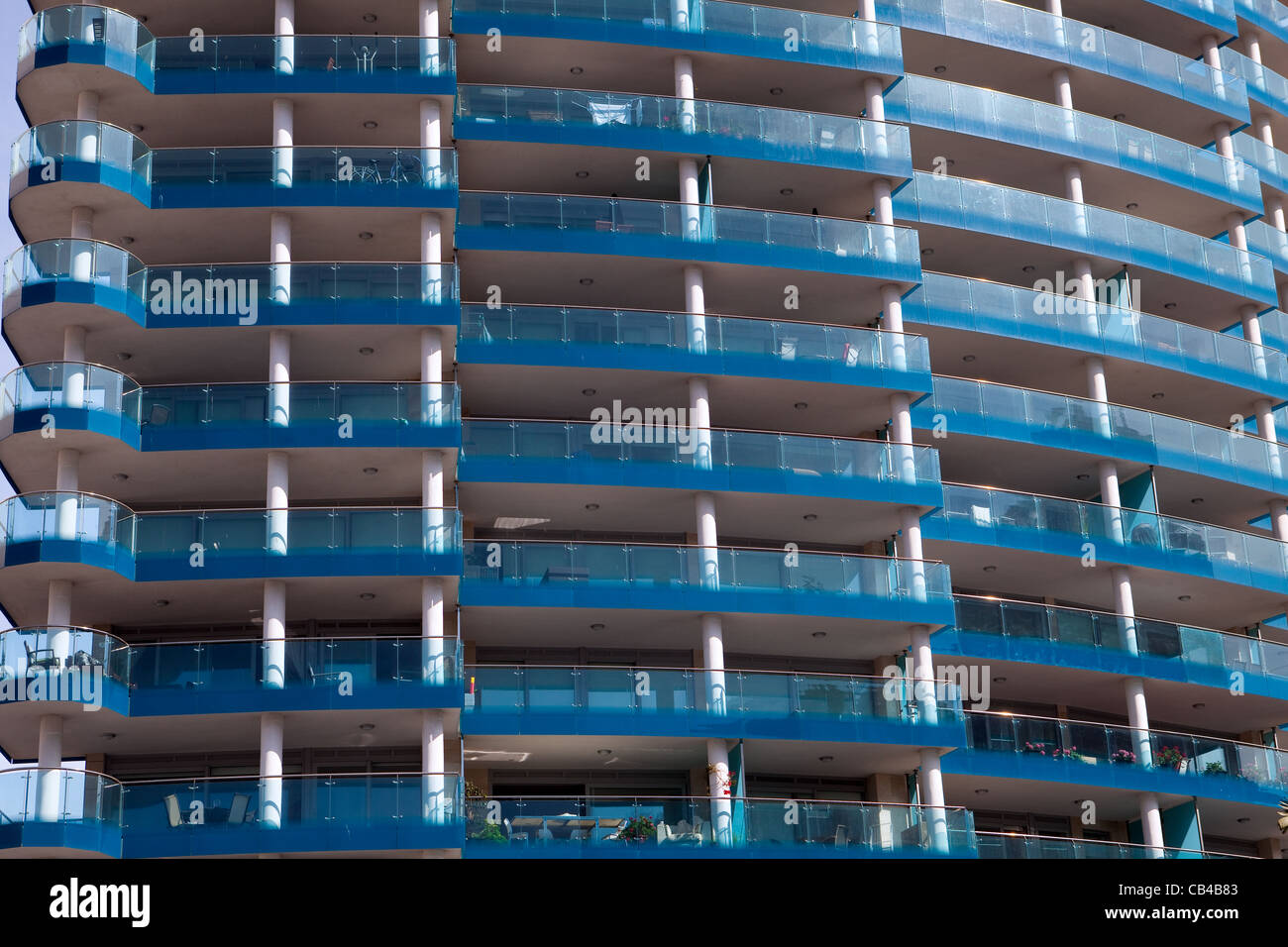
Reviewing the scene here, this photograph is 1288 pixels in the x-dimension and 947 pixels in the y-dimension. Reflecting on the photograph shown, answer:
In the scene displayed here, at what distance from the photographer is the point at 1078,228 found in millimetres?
54031

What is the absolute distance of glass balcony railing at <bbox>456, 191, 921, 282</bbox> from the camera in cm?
4719

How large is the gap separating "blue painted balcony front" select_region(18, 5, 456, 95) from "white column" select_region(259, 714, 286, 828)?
16917 mm

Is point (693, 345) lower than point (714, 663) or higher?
higher

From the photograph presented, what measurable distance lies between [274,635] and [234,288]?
9268 millimetres

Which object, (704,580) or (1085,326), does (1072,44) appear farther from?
(704,580)

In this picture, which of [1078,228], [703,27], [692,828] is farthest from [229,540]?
[1078,228]

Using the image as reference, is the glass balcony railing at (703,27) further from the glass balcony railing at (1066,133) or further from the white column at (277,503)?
the white column at (277,503)

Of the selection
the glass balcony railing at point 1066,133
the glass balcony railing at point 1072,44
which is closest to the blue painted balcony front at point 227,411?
the glass balcony railing at point 1066,133

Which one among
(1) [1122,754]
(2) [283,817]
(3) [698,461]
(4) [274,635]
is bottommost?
(2) [283,817]

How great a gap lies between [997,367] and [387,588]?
21.2m

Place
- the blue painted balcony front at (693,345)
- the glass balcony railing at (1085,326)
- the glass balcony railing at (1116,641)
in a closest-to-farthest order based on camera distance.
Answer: the blue painted balcony front at (693,345), the glass balcony railing at (1116,641), the glass balcony railing at (1085,326)

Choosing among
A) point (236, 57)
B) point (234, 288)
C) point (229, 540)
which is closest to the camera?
point (229, 540)

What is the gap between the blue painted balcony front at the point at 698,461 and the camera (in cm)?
4478

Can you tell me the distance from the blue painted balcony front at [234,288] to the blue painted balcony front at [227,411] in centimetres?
180
